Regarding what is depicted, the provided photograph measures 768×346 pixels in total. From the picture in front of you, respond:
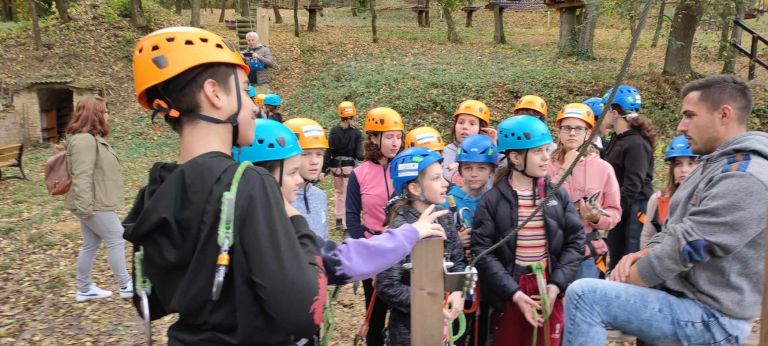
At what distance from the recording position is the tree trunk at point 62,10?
2217cm

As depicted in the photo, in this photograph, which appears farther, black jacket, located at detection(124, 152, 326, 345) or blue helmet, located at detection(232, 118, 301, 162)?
blue helmet, located at detection(232, 118, 301, 162)

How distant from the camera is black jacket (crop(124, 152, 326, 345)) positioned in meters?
1.66

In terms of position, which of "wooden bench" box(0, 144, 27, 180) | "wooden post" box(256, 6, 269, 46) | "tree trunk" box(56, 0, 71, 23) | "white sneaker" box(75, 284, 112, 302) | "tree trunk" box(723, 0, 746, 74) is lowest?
"white sneaker" box(75, 284, 112, 302)

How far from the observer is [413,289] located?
102 inches

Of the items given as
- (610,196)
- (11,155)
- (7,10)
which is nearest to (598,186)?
(610,196)

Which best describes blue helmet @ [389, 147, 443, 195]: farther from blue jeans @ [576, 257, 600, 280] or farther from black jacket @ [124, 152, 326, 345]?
black jacket @ [124, 152, 326, 345]

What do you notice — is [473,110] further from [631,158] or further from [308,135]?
[308,135]

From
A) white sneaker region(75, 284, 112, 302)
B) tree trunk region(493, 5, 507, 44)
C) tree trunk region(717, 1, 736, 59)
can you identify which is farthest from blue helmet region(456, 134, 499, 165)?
tree trunk region(493, 5, 507, 44)

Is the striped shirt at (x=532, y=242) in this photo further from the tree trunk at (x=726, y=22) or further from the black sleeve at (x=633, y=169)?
the tree trunk at (x=726, y=22)

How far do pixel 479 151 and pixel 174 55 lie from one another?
305 cm

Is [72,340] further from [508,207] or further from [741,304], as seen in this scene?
[741,304]

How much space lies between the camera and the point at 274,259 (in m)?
1.65

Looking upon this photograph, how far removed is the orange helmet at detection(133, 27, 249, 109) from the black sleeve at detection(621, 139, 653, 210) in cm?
446

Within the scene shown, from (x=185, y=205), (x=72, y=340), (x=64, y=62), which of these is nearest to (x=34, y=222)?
(x=72, y=340)
